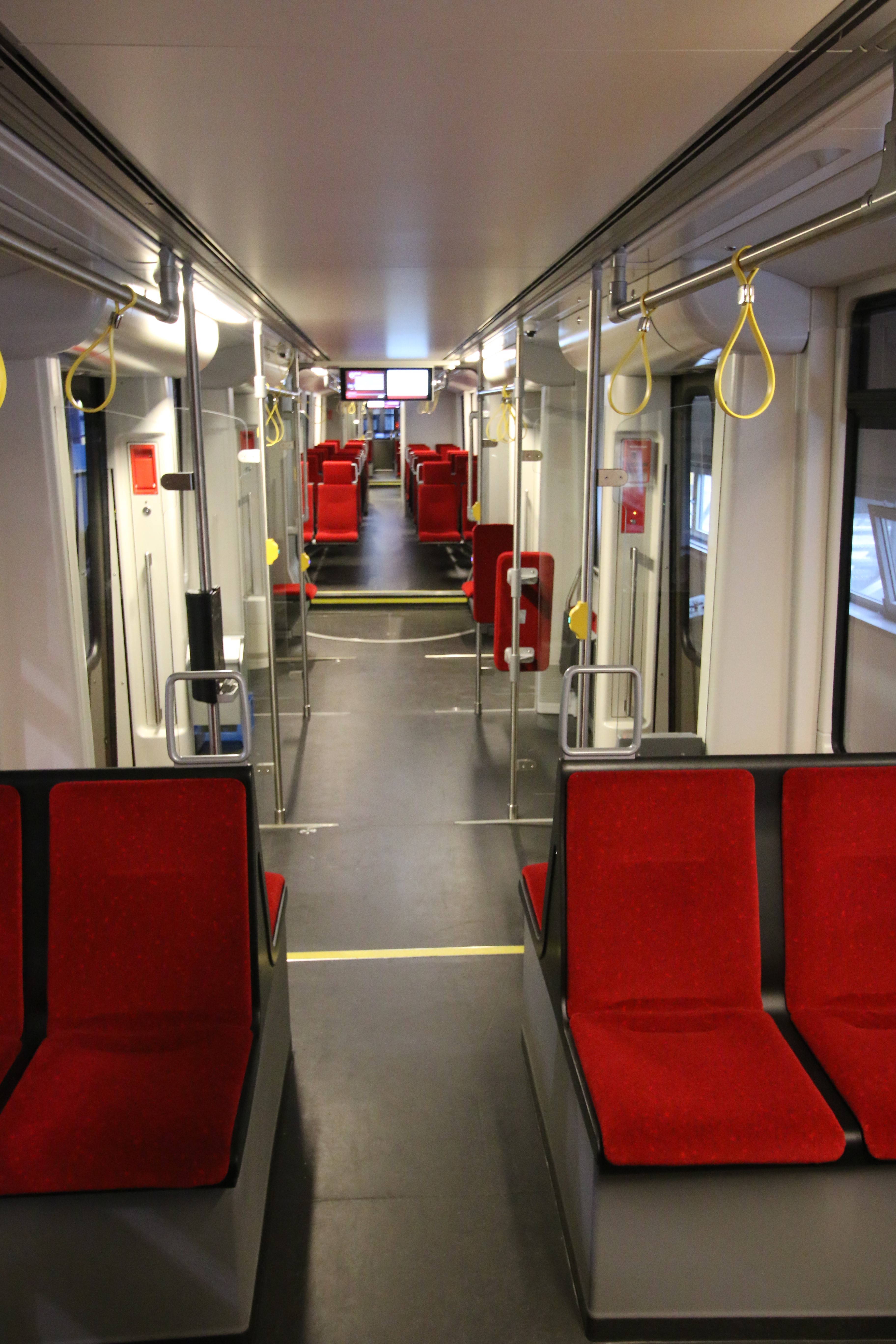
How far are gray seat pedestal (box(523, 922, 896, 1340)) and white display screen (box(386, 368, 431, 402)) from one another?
10.6 m

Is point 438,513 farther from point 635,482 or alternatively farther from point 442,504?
point 635,482

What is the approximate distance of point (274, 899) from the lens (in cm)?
284

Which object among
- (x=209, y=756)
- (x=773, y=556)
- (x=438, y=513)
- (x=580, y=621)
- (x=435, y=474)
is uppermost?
(x=435, y=474)

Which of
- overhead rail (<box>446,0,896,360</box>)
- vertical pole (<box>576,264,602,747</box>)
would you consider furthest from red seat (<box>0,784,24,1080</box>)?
overhead rail (<box>446,0,896,360</box>)

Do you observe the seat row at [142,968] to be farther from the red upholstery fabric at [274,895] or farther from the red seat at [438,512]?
the red seat at [438,512]

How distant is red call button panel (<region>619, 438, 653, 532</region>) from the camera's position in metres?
4.77

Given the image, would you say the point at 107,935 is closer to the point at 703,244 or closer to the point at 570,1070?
the point at 570,1070

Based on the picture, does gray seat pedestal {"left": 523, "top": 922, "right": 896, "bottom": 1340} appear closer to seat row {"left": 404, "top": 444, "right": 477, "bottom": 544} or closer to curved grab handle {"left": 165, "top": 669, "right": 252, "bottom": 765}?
curved grab handle {"left": 165, "top": 669, "right": 252, "bottom": 765}

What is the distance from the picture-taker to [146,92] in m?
1.71

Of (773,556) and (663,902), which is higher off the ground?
(773,556)

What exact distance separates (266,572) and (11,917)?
2.80 meters

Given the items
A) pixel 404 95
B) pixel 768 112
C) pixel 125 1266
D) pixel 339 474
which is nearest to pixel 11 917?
pixel 125 1266

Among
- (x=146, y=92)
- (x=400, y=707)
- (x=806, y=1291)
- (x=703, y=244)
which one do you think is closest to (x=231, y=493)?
(x=400, y=707)

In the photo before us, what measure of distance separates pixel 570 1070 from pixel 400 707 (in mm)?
4930
